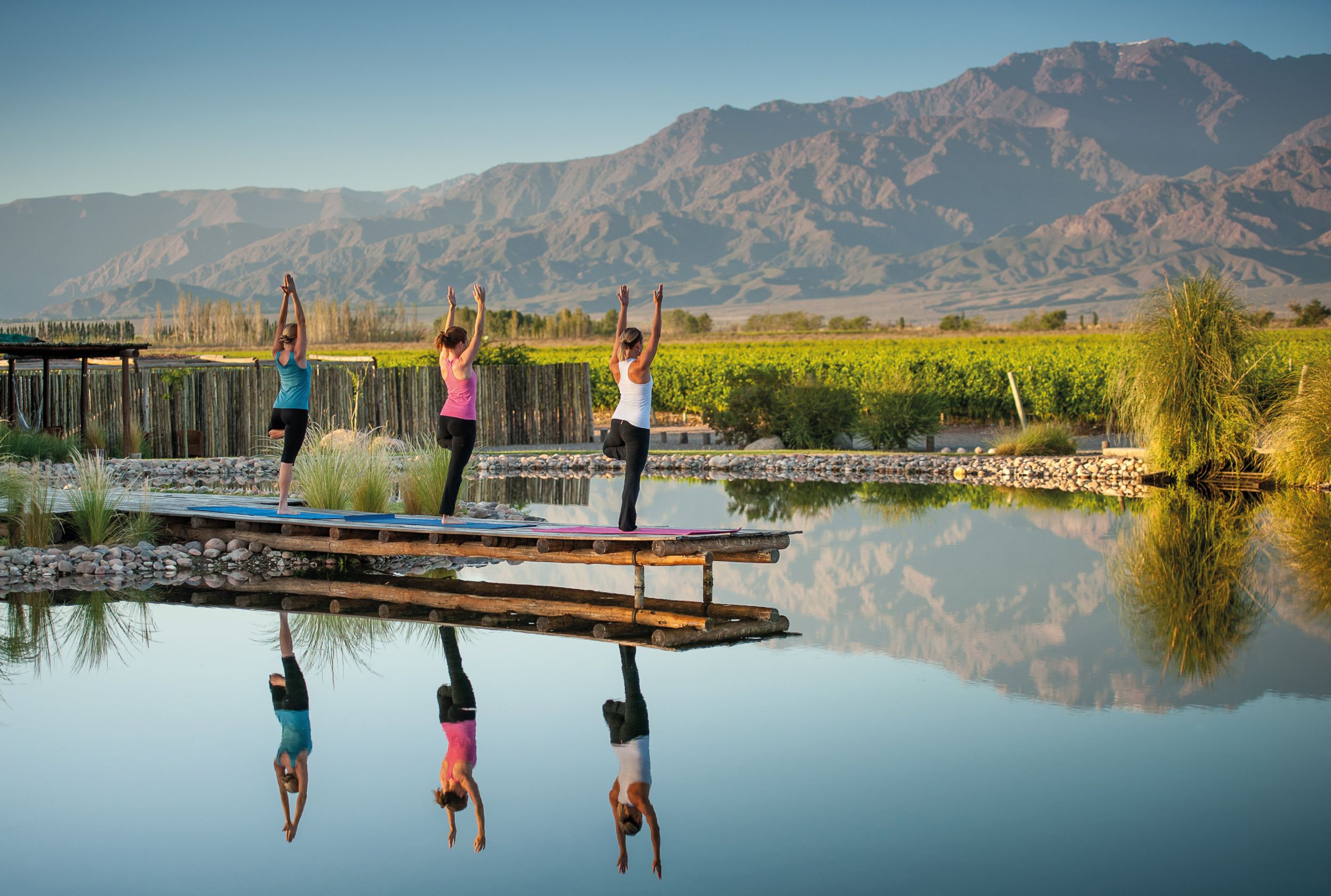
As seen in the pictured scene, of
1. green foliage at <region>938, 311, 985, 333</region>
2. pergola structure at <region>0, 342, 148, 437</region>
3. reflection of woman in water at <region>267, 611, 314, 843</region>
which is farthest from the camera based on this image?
green foliage at <region>938, 311, 985, 333</region>

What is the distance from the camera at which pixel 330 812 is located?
18.5 feet

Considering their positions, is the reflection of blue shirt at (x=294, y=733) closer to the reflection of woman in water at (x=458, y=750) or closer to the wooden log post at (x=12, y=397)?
the reflection of woman in water at (x=458, y=750)

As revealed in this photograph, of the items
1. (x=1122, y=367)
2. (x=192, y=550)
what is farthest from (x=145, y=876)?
(x=1122, y=367)

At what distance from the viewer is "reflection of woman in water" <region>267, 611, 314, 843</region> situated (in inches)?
229

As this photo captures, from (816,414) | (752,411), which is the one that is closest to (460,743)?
(816,414)

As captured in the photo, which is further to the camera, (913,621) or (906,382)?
(906,382)

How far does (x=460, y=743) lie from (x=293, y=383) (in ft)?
15.8

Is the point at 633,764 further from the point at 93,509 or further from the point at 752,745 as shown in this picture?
the point at 93,509

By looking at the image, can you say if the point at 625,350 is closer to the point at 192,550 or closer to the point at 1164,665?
the point at 1164,665

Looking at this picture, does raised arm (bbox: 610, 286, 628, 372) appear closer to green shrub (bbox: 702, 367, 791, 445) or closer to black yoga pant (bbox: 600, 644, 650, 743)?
black yoga pant (bbox: 600, 644, 650, 743)

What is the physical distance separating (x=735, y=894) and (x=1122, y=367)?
51.3ft

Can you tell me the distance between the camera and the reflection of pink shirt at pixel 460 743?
6.27 metres

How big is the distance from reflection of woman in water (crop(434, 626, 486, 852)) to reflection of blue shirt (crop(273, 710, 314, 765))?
2.22ft

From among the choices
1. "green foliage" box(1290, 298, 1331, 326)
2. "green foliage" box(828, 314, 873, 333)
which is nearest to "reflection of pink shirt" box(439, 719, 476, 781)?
"green foliage" box(1290, 298, 1331, 326)
